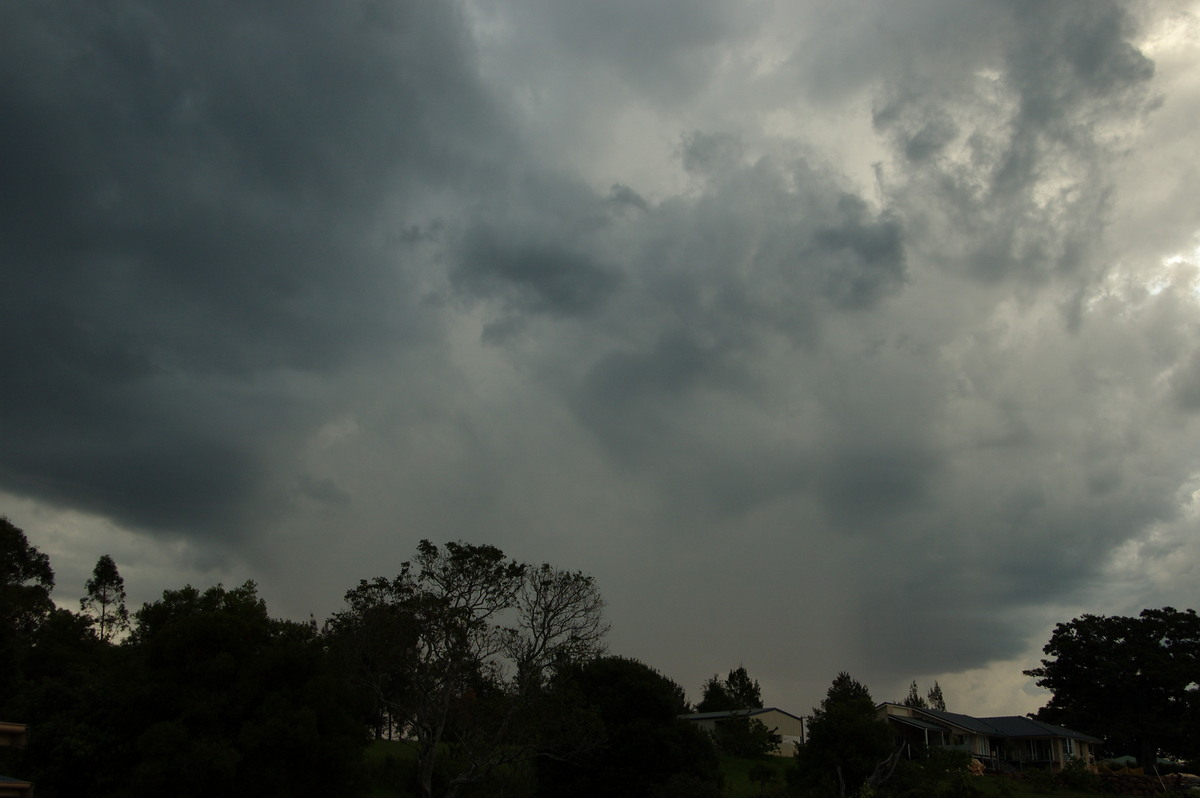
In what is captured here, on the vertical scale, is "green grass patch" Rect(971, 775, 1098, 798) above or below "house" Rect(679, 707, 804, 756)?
below

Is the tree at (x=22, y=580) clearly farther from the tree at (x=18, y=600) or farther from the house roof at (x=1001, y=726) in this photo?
the house roof at (x=1001, y=726)

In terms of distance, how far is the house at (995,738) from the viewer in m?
71.9

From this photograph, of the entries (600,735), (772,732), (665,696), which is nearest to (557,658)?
(600,735)

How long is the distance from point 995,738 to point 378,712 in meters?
60.2

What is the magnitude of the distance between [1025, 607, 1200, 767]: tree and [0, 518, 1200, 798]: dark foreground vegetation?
26.5 metres

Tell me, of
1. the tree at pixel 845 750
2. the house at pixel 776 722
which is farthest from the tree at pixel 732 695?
the tree at pixel 845 750

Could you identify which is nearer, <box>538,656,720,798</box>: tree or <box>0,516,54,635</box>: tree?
<box>538,656,720,798</box>: tree

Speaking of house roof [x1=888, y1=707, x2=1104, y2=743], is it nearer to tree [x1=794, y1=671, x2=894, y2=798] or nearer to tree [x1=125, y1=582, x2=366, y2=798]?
tree [x1=794, y1=671, x2=894, y2=798]

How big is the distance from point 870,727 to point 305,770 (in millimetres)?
27208

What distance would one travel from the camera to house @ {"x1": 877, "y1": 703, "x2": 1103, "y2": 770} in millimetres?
71875

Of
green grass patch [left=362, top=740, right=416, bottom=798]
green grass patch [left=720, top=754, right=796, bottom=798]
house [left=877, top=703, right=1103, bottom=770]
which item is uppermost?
house [left=877, top=703, right=1103, bottom=770]

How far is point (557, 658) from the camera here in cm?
4184

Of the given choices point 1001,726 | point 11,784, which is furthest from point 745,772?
point 11,784

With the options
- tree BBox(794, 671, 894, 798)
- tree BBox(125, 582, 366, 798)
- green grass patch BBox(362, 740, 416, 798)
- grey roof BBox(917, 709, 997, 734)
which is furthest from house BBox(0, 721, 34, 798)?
grey roof BBox(917, 709, 997, 734)
